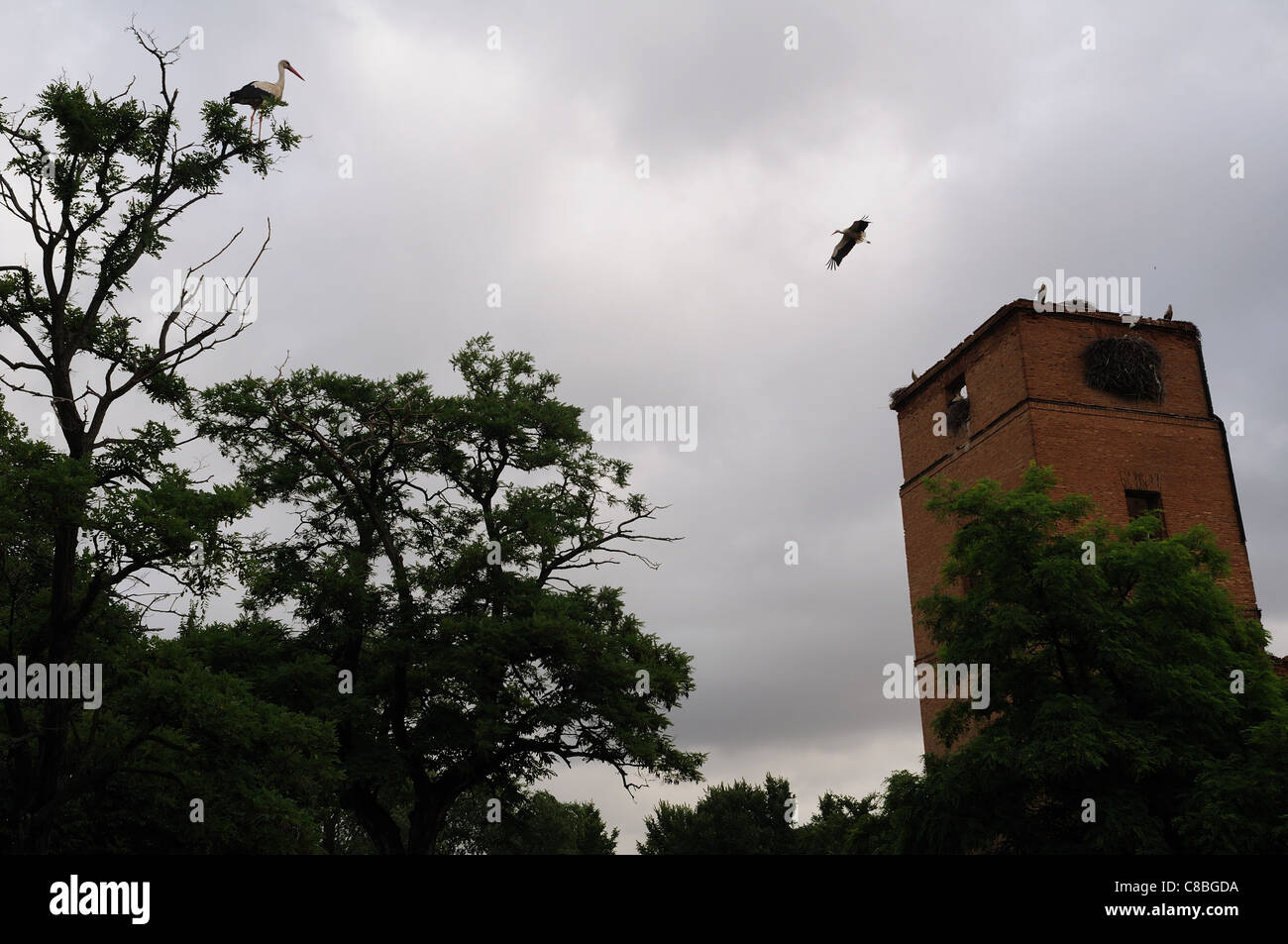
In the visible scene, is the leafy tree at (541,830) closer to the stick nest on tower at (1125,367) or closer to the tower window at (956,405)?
the tower window at (956,405)

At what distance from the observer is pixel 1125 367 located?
30969 millimetres

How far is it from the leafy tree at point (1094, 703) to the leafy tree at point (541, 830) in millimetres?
36885

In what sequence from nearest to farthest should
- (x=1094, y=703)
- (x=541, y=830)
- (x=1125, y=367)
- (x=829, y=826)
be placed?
(x=1094, y=703), (x=1125, y=367), (x=829, y=826), (x=541, y=830)

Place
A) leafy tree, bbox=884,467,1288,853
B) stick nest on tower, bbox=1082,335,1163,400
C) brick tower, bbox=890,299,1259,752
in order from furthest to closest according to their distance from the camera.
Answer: stick nest on tower, bbox=1082,335,1163,400 < brick tower, bbox=890,299,1259,752 < leafy tree, bbox=884,467,1288,853

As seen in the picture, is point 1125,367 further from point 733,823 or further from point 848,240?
point 733,823

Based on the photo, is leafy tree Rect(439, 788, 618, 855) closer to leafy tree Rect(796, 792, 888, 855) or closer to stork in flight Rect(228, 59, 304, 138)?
leafy tree Rect(796, 792, 888, 855)

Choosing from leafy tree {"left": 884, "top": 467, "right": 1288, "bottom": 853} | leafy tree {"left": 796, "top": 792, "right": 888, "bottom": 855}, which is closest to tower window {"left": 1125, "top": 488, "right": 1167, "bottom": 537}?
leafy tree {"left": 884, "top": 467, "right": 1288, "bottom": 853}

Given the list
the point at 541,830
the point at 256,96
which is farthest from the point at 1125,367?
the point at 541,830

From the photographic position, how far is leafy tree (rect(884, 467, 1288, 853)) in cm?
1745

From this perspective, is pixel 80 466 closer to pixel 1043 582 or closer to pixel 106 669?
pixel 106 669

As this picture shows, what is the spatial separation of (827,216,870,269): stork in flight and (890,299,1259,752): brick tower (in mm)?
10718

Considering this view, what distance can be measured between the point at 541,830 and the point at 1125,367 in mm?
50341

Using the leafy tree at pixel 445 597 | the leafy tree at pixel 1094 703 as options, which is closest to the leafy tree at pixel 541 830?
the leafy tree at pixel 445 597
